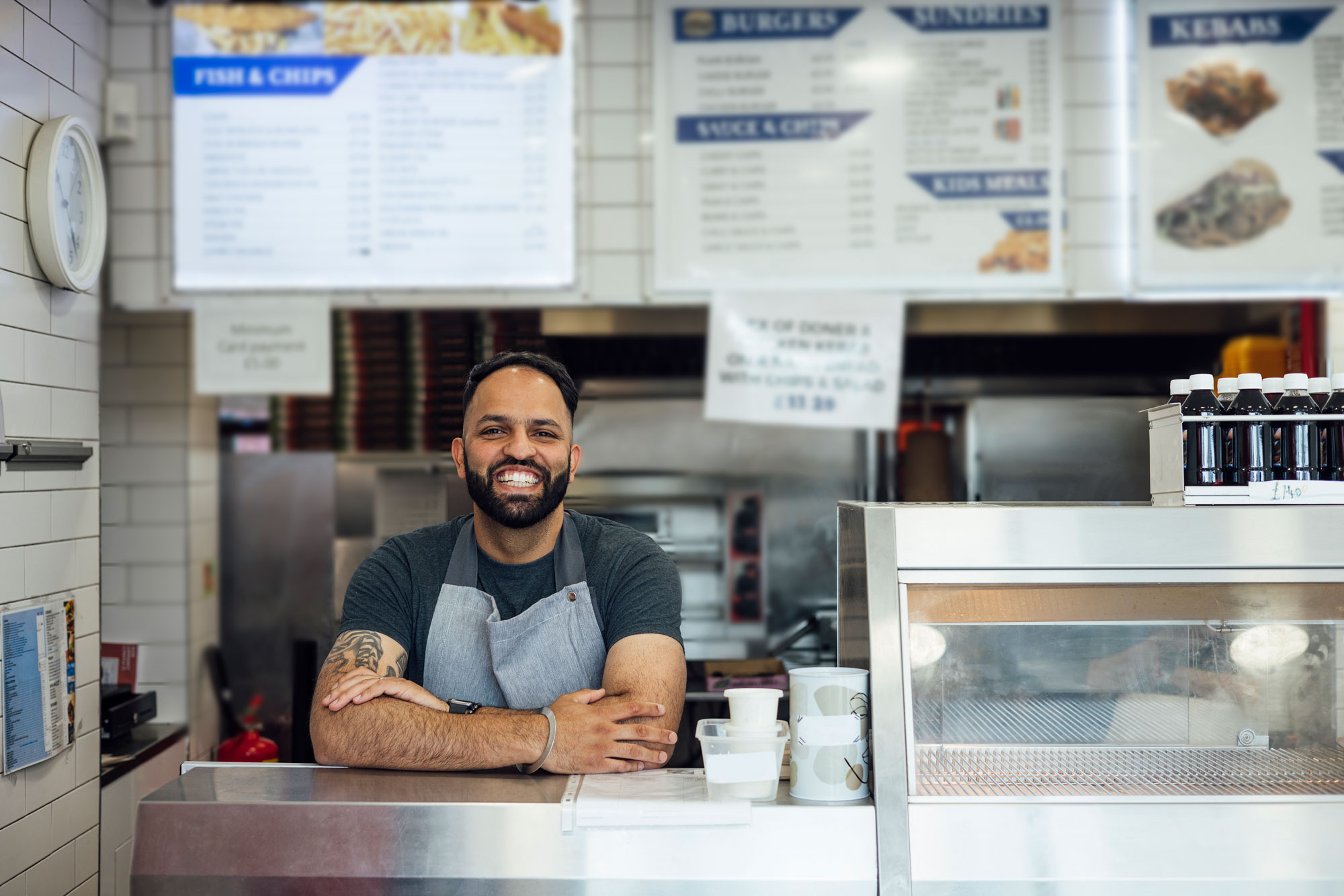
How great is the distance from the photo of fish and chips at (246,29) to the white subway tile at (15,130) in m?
0.98

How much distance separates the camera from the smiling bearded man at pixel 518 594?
5.90 feet

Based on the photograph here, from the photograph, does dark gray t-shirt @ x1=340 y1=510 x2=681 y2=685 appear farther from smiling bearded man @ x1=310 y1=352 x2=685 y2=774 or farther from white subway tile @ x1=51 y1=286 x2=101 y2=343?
white subway tile @ x1=51 y1=286 x2=101 y2=343

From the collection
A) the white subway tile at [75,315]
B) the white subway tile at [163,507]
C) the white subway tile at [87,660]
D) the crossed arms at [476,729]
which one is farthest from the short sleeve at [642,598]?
the white subway tile at [163,507]

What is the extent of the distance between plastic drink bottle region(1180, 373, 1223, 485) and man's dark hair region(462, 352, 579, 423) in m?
1.04

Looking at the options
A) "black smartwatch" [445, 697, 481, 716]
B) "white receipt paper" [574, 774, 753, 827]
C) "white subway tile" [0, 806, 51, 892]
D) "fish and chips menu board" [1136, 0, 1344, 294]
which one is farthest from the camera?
"fish and chips menu board" [1136, 0, 1344, 294]

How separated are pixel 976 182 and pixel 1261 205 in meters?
0.86

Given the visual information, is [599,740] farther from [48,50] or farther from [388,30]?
[388,30]

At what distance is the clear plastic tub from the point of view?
1450 mm

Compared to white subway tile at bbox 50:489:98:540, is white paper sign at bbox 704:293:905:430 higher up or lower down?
higher up

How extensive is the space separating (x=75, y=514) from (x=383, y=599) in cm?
104

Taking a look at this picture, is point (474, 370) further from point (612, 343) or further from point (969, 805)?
point (612, 343)

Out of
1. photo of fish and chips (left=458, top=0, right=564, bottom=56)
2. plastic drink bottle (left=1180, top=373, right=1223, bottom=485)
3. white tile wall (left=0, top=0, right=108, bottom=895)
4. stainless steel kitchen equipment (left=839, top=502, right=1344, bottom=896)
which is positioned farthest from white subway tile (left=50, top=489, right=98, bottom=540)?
plastic drink bottle (left=1180, top=373, right=1223, bottom=485)

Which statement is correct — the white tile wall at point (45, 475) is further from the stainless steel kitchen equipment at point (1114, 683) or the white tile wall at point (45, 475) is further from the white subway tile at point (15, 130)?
the stainless steel kitchen equipment at point (1114, 683)

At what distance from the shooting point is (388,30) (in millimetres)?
3275
